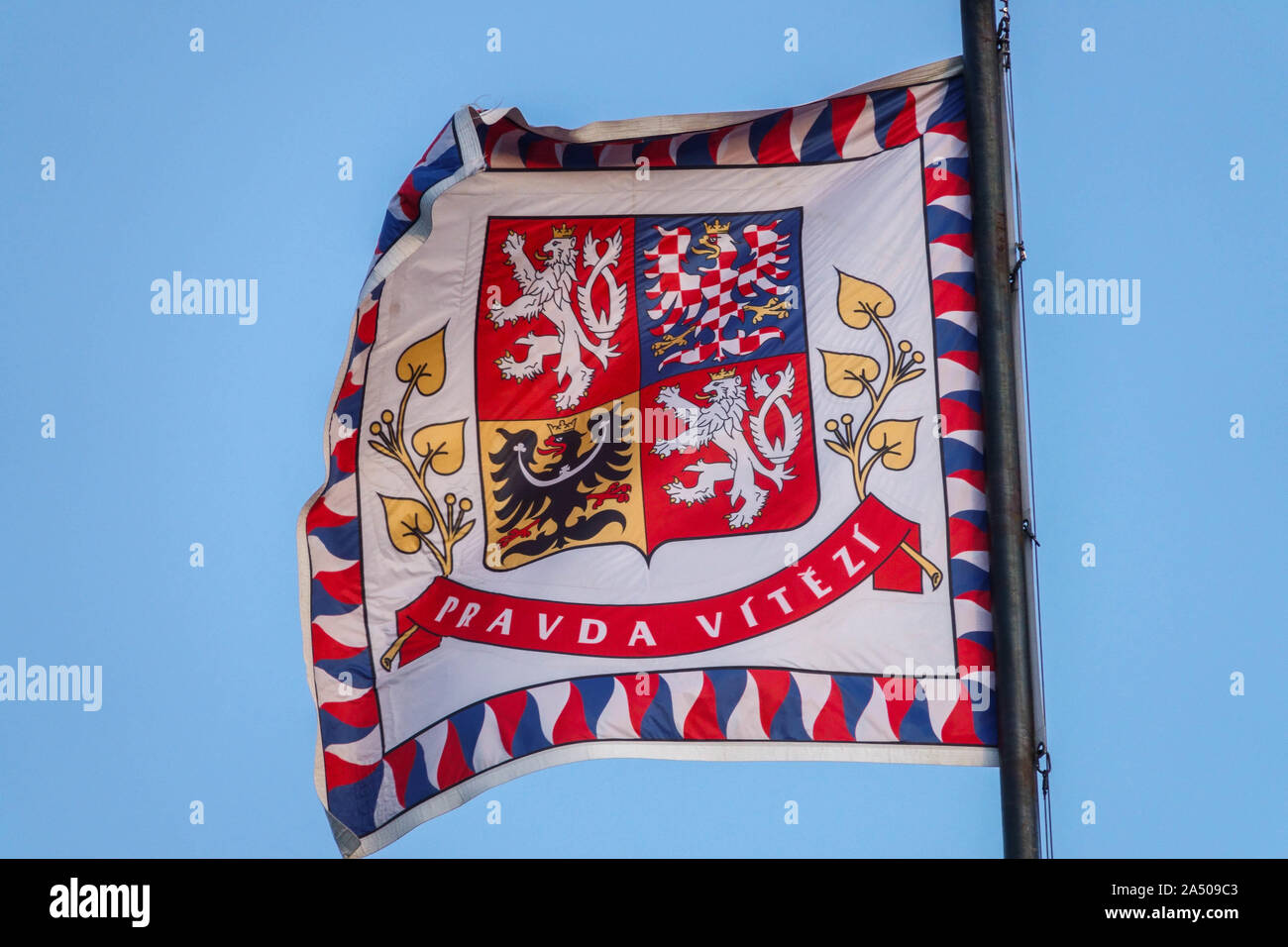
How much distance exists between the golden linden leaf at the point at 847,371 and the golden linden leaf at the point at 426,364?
2706 millimetres

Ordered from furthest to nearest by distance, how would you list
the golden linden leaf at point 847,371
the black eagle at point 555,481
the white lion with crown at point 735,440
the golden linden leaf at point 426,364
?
the golden linden leaf at point 426,364 < the black eagle at point 555,481 < the white lion with crown at point 735,440 < the golden linden leaf at point 847,371

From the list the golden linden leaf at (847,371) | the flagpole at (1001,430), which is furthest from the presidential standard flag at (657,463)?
the flagpole at (1001,430)

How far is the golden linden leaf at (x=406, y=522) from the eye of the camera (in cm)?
1052

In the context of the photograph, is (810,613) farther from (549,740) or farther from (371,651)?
(371,651)

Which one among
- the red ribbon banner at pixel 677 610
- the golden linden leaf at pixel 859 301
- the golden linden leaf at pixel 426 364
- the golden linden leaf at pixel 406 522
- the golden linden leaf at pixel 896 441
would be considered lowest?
the red ribbon banner at pixel 677 610

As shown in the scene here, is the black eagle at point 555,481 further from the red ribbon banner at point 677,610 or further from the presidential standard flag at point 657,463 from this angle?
the red ribbon banner at point 677,610

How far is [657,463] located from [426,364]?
1789 mm

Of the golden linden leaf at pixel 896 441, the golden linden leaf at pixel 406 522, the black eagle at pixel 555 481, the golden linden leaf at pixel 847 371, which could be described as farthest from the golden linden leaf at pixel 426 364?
the golden linden leaf at pixel 896 441

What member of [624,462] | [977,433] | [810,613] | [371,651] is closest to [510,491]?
[624,462]

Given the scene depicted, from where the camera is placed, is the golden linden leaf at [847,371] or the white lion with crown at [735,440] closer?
the golden linden leaf at [847,371]

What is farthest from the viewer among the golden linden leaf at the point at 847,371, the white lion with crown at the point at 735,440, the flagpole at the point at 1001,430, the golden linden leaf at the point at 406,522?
the golden linden leaf at the point at 406,522

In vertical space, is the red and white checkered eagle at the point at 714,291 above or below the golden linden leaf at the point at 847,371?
above

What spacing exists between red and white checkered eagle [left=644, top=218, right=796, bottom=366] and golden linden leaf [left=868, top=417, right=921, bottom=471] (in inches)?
39.3

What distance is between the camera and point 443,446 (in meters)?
10.5
